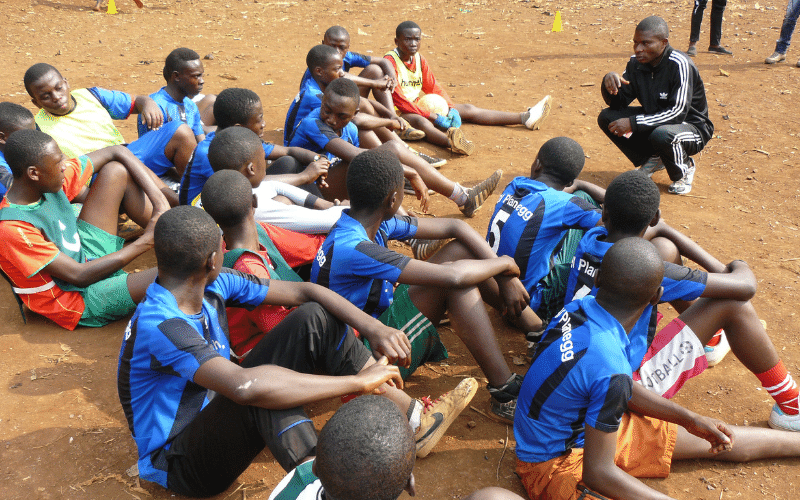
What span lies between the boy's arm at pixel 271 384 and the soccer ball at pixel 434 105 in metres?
5.20

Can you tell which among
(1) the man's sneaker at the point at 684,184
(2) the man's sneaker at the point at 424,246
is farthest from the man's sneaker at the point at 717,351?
(1) the man's sneaker at the point at 684,184

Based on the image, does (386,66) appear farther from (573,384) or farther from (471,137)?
(573,384)

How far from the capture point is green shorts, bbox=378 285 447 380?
3.44m

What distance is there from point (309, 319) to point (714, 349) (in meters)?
2.60

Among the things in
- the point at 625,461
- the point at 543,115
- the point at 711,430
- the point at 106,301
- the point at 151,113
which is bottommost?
the point at 543,115

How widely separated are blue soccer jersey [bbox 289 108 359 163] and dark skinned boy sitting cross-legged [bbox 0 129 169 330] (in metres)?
1.36

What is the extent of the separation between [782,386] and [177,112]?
16.7ft

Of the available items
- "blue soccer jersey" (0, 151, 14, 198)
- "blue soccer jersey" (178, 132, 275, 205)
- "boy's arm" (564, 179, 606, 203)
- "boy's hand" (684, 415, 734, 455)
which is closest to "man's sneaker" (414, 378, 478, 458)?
"boy's hand" (684, 415, 734, 455)

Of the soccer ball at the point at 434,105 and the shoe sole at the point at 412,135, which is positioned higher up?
the soccer ball at the point at 434,105

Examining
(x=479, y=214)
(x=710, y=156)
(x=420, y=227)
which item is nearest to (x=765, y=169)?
(x=710, y=156)

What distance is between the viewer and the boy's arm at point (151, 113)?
17.6ft

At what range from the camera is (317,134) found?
17.1 feet

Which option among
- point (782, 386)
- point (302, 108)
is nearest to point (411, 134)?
point (302, 108)

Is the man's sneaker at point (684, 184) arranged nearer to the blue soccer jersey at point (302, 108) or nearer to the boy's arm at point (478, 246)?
the boy's arm at point (478, 246)
